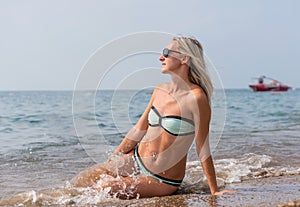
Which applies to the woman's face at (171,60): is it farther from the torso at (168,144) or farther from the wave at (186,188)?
the wave at (186,188)

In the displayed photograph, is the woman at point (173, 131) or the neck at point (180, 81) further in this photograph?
the neck at point (180, 81)

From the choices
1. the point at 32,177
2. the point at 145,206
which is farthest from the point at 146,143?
the point at 32,177

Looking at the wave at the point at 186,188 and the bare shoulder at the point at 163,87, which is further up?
the bare shoulder at the point at 163,87

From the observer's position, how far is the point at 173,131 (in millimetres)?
3930

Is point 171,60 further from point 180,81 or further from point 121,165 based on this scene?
point 121,165

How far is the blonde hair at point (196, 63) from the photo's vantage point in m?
3.86

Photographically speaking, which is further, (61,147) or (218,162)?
(61,147)

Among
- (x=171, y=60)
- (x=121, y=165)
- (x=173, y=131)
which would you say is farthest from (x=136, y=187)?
(x=171, y=60)

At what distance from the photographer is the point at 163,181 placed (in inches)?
159

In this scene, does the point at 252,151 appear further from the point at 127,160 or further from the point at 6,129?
the point at 6,129

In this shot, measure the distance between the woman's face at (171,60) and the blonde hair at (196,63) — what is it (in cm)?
5

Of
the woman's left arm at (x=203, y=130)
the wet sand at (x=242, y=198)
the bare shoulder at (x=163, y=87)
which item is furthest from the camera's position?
the bare shoulder at (x=163, y=87)

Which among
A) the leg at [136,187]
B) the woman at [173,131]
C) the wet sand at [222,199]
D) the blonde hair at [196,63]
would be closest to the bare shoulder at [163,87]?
the woman at [173,131]

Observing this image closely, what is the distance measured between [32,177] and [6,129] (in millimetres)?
7762
